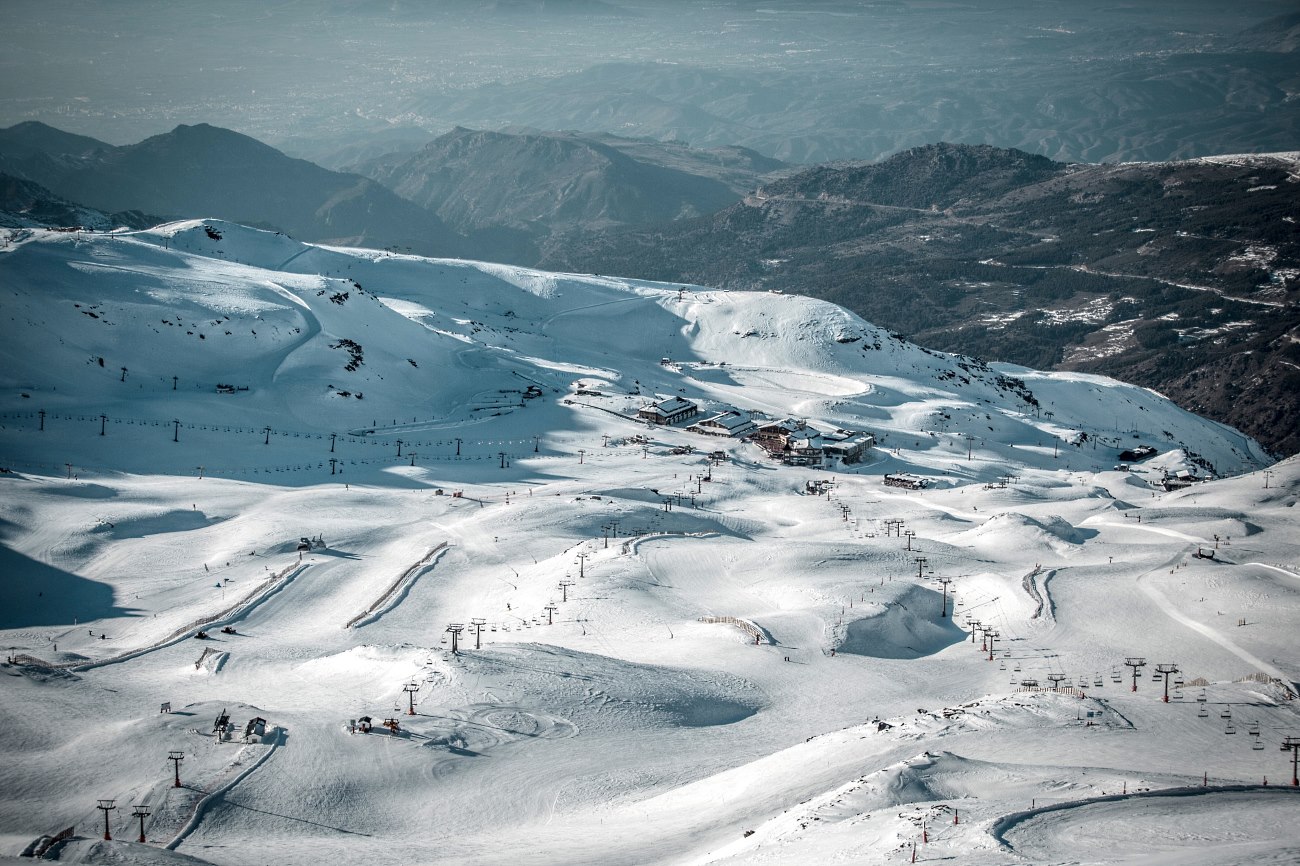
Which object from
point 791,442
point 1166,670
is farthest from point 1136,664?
point 791,442

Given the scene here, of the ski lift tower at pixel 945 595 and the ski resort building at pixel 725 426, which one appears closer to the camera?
the ski lift tower at pixel 945 595

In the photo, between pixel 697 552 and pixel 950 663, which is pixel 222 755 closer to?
pixel 950 663

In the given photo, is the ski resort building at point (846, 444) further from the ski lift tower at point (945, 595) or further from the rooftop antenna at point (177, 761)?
the rooftop antenna at point (177, 761)

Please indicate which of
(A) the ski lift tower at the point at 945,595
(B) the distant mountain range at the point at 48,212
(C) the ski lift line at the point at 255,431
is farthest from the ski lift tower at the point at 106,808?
(B) the distant mountain range at the point at 48,212

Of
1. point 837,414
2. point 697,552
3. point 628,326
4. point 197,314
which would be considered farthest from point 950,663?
point 628,326

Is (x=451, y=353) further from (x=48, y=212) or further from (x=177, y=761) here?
(x=48, y=212)

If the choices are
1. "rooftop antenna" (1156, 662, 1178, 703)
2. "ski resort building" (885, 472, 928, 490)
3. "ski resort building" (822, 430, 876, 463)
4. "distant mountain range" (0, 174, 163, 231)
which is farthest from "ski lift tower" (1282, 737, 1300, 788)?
"distant mountain range" (0, 174, 163, 231)
